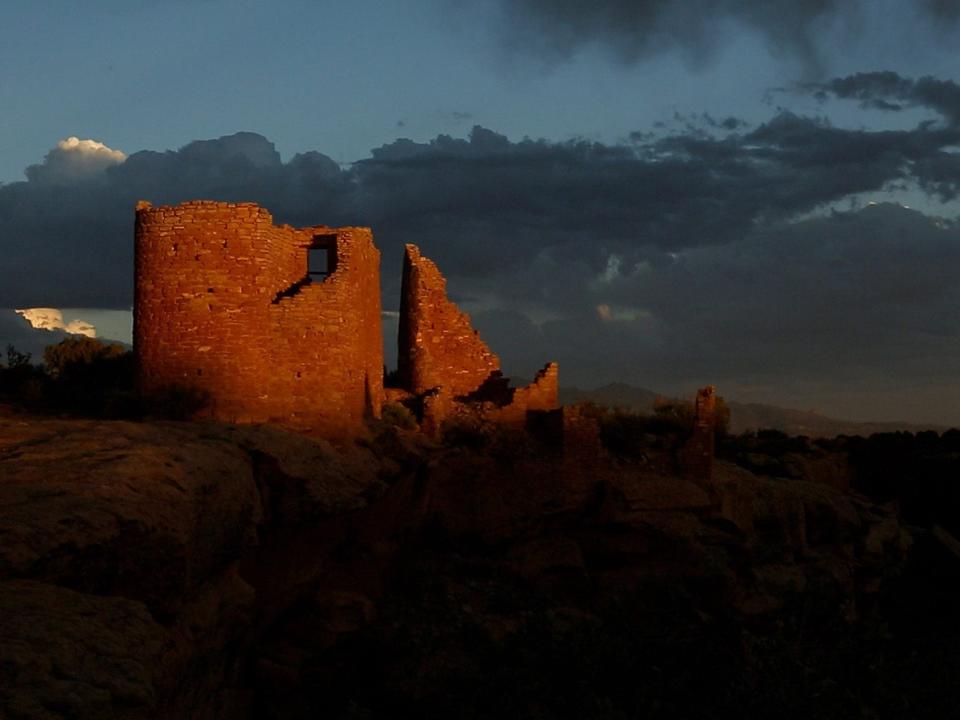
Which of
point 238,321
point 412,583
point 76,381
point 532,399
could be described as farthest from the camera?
point 76,381

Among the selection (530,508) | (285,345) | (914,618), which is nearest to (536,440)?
(530,508)

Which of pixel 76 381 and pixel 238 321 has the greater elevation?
pixel 238 321

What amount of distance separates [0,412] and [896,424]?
388 feet

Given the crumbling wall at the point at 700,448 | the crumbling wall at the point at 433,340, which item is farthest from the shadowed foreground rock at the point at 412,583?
the crumbling wall at the point at 433,340

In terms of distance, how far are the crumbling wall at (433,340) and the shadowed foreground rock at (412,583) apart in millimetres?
2620

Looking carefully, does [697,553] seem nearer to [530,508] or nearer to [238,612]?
[530,508]

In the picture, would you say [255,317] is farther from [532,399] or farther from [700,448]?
[700,448]

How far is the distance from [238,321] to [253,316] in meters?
0.26

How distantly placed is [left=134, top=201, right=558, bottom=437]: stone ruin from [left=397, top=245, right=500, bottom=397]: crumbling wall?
2.81 metres

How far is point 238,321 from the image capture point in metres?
17.8

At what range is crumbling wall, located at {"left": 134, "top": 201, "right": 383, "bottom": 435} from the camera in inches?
699

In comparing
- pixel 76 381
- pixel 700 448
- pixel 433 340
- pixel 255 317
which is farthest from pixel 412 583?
pixel 76 381

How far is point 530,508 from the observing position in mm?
20594

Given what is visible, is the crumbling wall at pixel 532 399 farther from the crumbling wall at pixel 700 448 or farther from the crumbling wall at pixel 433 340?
the crumbling wall at pixel 700 448
